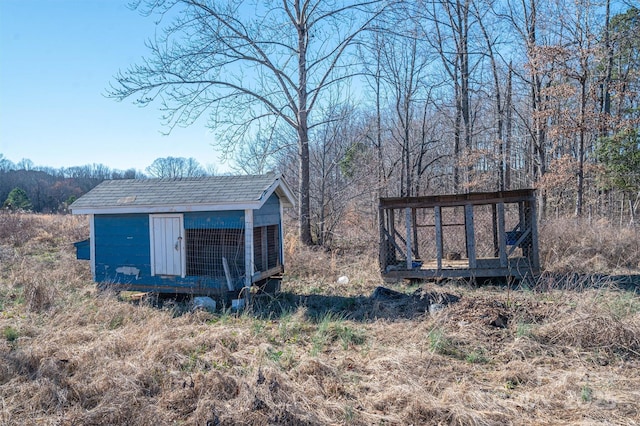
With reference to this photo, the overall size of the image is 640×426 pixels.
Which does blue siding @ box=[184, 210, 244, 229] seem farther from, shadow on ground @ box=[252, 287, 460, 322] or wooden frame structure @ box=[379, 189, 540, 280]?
wooden frame structure @ box=[379, 189, 540, 280]

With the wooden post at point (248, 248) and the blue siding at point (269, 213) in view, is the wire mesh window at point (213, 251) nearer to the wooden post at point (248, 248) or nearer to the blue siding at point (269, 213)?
the blue siding at point (269, 213)

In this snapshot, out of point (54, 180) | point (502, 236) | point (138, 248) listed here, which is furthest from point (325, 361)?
point (54, 180)

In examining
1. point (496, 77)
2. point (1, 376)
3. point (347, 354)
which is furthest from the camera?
point (496, 77)

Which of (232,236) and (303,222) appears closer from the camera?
(232,236)

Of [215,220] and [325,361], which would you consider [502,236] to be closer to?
[325,361]

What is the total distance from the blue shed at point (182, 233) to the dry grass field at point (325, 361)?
0.71 m

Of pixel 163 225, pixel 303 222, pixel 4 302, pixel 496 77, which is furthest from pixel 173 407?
pixel 496 77

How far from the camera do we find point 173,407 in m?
3.95

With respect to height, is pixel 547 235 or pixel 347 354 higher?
pixel 547 235

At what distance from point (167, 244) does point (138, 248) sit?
696 mm

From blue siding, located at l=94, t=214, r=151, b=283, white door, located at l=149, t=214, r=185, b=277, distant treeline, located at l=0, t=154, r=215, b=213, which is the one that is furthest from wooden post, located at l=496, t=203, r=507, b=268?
distant treeline, located at l=0, t=154, r=215, b=213

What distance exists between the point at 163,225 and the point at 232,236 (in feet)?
4.65

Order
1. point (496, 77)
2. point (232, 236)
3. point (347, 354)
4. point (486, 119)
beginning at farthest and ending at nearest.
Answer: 1. point (486, 119)
2. point (496, 77)
3. point (232, 236)
4. point (347, 354)

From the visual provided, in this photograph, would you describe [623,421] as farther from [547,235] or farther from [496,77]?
[496,77]
